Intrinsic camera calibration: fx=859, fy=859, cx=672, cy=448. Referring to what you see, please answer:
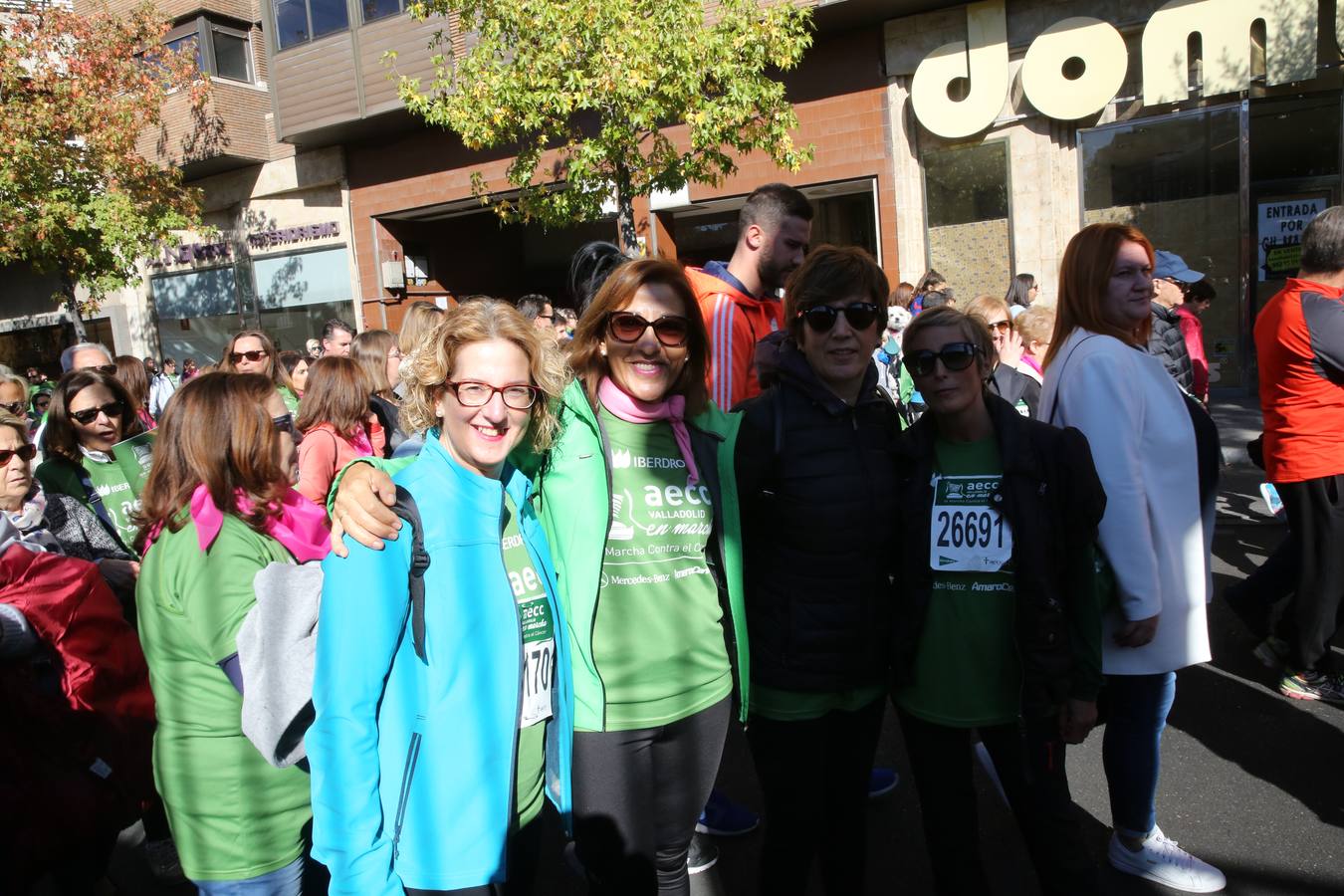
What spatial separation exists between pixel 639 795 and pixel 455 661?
68cm

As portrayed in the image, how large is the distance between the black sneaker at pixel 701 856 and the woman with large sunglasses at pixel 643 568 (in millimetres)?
965

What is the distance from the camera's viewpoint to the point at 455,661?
1.82 metres

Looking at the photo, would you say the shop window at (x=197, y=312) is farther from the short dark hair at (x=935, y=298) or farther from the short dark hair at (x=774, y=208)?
the short dark hair at (x=774, y=208)

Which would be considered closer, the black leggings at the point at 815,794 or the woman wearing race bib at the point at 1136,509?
the black leggings at the point at 815,794

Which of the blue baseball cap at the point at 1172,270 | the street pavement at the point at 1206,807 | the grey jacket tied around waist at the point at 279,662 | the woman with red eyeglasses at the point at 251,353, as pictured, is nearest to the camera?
the grey jacket tied around waist at the point at 279,662

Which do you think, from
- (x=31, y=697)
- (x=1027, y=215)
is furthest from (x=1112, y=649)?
(x=1027, y=215)

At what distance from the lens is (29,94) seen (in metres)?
14.1

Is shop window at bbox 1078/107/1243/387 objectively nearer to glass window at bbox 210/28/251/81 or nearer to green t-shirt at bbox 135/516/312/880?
green t-shirt at bbox 135/516/312/880

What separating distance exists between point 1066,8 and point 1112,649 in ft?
37.2

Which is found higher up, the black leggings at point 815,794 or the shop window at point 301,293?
the shop window at point 301,293

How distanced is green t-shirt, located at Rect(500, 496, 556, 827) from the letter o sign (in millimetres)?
11567

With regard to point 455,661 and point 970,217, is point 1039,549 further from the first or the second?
point 970,217

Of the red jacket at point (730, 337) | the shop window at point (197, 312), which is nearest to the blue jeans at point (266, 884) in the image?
the red jacket at point (730, 337)

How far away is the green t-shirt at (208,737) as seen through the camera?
2.23m
